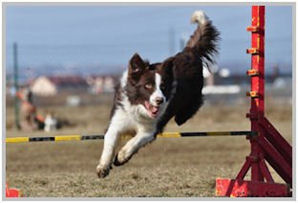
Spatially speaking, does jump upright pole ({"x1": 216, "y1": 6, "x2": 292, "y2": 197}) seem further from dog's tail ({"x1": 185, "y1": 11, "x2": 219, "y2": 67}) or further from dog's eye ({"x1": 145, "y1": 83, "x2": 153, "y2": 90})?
dog's eye ({"x1": 145, "y1": 83, "x2": 153, "y2": 90})

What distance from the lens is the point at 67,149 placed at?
16047 mm

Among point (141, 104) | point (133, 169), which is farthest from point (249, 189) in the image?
point (133, 169)

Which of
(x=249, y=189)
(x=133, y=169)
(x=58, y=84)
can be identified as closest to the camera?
(x=249, y=189)

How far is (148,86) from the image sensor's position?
7.14m

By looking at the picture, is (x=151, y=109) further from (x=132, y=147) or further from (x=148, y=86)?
(x=132, y=147)

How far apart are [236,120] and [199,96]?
671 inches

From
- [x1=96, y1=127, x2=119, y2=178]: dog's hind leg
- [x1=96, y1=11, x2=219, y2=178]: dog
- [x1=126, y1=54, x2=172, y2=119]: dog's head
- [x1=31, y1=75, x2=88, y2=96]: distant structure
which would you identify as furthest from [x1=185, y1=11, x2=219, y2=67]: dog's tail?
[x1=31, y1=75, x2=88, y2=96]: distant structure

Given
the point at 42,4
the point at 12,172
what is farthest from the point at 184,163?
the point at 42,4

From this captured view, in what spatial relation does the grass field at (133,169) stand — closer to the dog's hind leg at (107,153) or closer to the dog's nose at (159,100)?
the dog's hind leg at (107,153)

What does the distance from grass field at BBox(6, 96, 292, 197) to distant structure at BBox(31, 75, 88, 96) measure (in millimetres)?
25674

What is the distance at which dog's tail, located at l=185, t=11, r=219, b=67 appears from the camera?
8.73 m

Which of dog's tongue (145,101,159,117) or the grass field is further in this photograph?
the grass field

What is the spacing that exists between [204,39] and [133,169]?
9.65 feet

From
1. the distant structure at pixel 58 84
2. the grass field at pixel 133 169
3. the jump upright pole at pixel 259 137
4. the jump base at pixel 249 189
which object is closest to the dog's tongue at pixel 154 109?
the grass field at pixel 133 169
